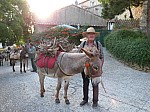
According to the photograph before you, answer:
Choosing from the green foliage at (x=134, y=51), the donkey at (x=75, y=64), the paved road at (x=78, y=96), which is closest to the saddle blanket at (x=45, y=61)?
the donkey at (x=75, y=64)

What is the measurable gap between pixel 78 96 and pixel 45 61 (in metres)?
1.39

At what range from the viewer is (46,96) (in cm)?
579

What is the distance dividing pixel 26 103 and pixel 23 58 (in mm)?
5110

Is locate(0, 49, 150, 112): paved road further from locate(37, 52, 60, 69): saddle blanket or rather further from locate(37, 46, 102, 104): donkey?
locate(37, 52, 60, 69): saddle blanket

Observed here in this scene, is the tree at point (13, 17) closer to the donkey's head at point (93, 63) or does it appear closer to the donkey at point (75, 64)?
the donkey at point (75, 64)

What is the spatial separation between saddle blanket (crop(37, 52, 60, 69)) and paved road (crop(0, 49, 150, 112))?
3.08 ft

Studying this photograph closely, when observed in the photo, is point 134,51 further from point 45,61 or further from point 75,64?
point 75,64

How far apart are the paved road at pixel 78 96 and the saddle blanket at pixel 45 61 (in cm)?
94

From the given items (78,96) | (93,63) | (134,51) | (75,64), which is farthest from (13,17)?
(93,63)

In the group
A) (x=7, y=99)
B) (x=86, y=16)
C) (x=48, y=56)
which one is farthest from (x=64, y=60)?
(x=86, y=16)

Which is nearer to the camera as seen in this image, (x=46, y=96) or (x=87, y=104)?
(x=87, y=104)

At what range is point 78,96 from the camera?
18.9 ft

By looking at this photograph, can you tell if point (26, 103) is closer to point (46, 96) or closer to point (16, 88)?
point (46, 96)

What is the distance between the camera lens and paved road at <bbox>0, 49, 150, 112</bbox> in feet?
16.0
